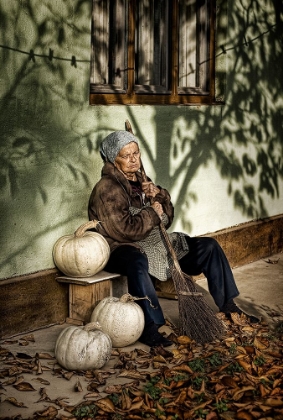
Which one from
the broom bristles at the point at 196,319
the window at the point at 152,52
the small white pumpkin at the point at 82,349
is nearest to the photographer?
the small white pumpkin at the point at 82,349

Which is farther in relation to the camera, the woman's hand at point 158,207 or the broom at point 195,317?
the woman's hand at point 158,207

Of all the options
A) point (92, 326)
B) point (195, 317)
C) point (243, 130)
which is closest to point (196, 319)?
point (195, 317)

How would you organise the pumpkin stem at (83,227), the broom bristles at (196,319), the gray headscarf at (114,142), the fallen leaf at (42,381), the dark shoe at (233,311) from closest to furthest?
the fallen leaf at (42,381) → the broom bristles at (196,319) → the pumpkin stem at (83,227) → the gray headscarf at (114,142) → the dark shoe at (233,311)

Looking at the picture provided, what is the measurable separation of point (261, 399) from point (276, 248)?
17.4 feet

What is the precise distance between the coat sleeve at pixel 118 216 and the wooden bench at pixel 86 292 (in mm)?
369

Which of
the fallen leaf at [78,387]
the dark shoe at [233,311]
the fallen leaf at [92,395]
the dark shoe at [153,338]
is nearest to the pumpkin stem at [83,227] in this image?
the dark shoe at [153,338]

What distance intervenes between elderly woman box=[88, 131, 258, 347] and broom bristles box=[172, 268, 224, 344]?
19 cm

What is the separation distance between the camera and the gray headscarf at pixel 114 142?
23.8ft

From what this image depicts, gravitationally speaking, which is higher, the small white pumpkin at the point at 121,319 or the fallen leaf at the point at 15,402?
the small white pumpkin at the point at 121,319

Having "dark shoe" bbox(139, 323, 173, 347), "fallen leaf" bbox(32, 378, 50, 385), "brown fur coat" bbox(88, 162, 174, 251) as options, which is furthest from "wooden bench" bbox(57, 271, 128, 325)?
"fallen leaf" bbox(32, 378, 50, 385)

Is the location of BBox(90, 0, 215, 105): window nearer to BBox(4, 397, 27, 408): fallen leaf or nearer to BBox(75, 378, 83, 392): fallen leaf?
BBox(75, 378, 83, 392): fallen leaf

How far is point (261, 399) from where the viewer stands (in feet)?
18.3

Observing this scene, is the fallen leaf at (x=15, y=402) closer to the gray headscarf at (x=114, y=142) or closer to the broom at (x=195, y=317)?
the broom at (x=195, y=317)

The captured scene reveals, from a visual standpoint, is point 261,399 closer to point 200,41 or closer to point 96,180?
point 96,180
